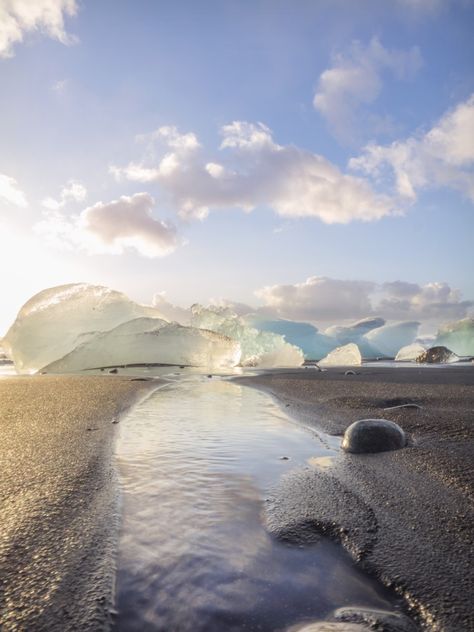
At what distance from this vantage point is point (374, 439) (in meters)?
3.72

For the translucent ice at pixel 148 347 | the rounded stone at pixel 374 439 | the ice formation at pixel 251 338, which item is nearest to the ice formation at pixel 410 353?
the ice formation at pixel 251 338

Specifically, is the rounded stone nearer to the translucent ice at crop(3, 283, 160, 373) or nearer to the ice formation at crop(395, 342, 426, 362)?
the translucent ice at crop(3, 283, 160, 373)

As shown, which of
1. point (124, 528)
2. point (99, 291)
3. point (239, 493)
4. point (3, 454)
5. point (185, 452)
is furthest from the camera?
point (99, 291)

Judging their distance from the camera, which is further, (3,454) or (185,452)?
(185,452)

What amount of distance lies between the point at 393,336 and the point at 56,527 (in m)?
60.2

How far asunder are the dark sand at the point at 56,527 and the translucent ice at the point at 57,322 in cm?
1480

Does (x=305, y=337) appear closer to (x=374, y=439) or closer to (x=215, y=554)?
(x=374, y=439)

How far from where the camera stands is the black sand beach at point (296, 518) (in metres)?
1.44

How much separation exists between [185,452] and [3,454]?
58.3 inches

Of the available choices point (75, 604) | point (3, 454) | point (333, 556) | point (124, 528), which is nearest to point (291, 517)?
point (333, 556)

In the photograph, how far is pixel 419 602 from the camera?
1.44 metres

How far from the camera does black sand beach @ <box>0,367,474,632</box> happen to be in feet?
4.71

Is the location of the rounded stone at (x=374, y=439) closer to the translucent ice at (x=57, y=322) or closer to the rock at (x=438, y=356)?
the translucent ice at (x=57, y=322)

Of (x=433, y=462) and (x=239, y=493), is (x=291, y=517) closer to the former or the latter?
(x=239, y=493)
